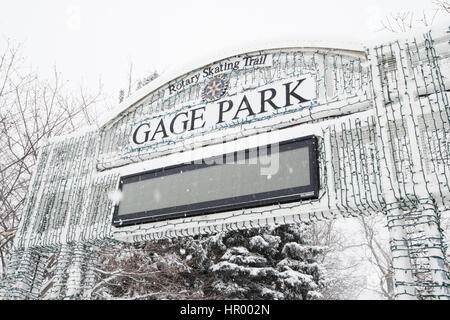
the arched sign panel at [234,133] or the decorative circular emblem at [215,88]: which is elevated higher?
the decorative circular emblem at [215,88]

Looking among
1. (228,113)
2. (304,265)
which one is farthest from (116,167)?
(304,265)

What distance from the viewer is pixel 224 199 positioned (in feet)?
15.2

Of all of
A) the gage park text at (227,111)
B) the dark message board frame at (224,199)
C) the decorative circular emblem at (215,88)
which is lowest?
the dark message board frame at (224,199)

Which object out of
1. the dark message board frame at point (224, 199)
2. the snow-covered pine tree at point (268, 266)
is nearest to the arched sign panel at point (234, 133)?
the dark message board frame at point (224, 199)

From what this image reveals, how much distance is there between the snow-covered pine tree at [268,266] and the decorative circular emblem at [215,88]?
7.56m

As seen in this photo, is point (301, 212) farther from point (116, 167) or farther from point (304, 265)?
point (304, 265)

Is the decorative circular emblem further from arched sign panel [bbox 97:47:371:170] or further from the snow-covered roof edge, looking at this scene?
the snow-covered roof edge

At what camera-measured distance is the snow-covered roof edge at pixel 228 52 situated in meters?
4.88

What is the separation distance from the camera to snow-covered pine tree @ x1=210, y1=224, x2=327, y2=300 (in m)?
12.0

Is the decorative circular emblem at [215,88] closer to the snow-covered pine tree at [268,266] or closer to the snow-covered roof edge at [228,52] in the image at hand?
the snow-covered roof edge at [228,52]

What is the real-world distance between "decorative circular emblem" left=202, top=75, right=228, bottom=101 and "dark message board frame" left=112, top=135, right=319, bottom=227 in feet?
3.95
